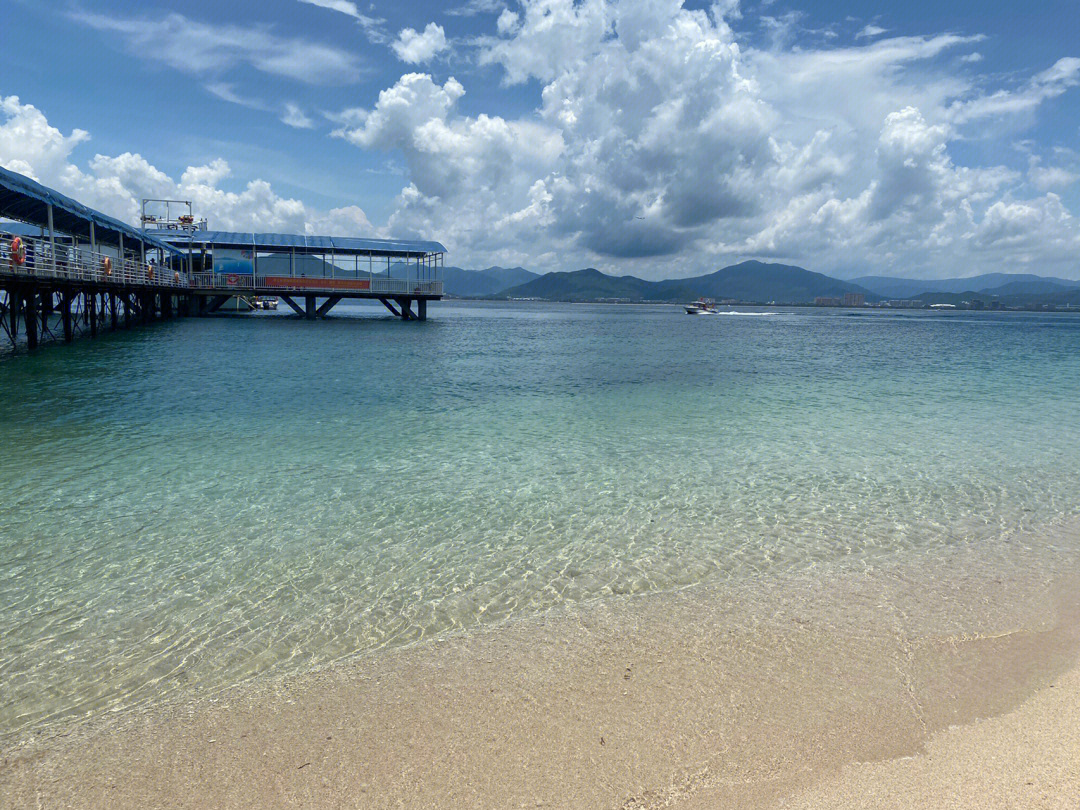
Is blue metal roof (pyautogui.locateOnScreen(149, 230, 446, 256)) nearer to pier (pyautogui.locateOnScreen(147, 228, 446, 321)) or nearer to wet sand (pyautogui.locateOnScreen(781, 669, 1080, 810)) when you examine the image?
pier (pyautogui.locateOnScreen(147, 228, 446, 321))

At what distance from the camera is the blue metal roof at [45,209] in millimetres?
25823

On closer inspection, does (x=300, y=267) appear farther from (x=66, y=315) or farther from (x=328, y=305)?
(x=66, y=315)

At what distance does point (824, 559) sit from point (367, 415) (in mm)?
12750

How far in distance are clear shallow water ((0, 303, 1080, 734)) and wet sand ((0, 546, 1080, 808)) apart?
0.64m

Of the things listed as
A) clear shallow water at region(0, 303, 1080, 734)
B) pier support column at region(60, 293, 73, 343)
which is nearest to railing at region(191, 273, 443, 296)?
pier support column at region(60, 293, 73, 343)

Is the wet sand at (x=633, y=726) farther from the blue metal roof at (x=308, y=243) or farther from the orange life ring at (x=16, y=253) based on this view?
the blue metal roof at (x=308, y=243)

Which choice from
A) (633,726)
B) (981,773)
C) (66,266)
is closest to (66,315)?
(66,266)

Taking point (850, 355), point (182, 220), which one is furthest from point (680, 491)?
point (182, 220)

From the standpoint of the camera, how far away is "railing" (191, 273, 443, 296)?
62469 mm

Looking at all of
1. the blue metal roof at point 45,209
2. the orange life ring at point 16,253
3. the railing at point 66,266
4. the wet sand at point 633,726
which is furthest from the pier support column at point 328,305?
the wet sand at point 633,726

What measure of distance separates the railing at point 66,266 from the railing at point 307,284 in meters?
11.7

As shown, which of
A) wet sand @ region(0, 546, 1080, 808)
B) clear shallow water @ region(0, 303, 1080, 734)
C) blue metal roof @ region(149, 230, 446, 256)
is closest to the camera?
wet sand @ region(0, 546, 1080, 808)

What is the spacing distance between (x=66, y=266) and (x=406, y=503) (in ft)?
103

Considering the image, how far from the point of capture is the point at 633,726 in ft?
16.3
